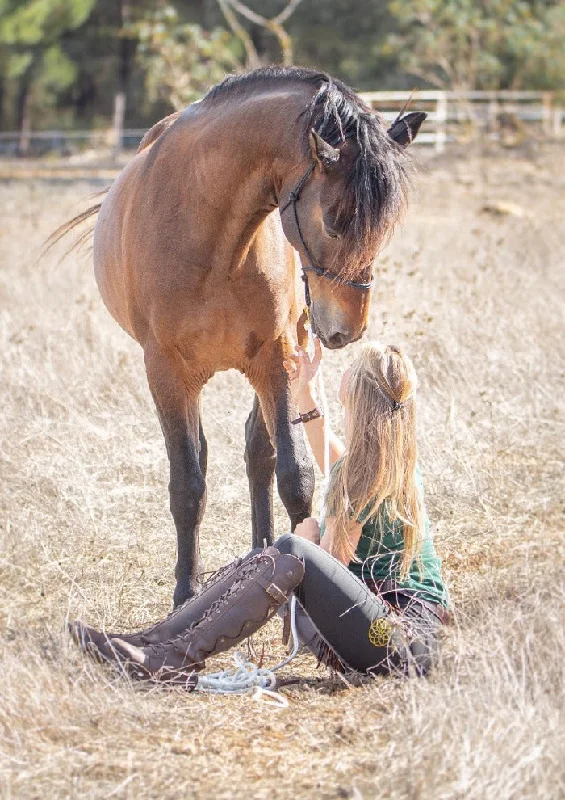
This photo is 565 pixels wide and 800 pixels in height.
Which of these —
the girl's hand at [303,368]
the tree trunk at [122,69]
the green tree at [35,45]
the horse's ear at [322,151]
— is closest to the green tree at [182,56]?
the tree trunk at [122,69]

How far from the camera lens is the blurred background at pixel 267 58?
2169 centimetres

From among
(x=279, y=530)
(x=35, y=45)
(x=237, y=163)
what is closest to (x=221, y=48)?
(x=35, y=45)

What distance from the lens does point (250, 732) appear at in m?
3.04

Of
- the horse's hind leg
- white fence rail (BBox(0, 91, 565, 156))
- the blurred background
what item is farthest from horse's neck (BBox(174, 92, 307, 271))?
white fence rail (BBox(0, 91, 565, 156))

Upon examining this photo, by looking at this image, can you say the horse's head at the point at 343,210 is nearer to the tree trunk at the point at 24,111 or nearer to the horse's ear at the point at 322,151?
the horse's ear at the point at 322,151

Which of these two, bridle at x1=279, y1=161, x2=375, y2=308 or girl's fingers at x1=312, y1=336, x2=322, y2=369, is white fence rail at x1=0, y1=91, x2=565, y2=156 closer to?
girl's fingers at x1=312, y1=336, x2=322, y2=369

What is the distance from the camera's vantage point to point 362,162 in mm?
3400

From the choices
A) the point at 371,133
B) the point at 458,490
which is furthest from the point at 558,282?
the point at 371,133

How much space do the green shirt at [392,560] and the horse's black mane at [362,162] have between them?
83 centimetres

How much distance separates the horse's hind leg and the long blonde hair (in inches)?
47.9

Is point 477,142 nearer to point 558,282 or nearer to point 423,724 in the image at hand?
point 558,282

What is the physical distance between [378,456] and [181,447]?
3.59 feet

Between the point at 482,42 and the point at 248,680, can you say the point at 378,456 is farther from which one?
the point at 482,42

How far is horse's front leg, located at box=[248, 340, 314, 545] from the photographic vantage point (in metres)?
4.13
